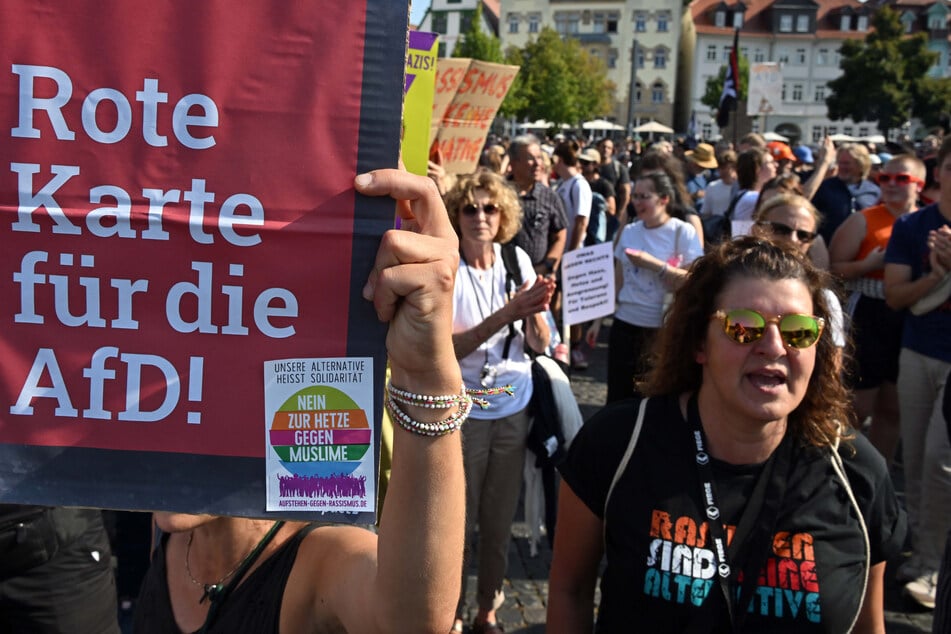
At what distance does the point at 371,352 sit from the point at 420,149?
2.12 meters

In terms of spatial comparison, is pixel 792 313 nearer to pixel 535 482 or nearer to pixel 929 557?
pixel 535 482

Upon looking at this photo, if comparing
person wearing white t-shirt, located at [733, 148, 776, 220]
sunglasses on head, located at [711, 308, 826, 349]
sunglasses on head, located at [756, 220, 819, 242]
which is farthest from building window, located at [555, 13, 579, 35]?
sunglasses on head, located at [711, 308, 826, 349]

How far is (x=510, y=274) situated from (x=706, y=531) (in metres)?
2.10

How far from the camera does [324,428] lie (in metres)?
1.46

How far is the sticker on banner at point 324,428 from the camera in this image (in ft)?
4.79

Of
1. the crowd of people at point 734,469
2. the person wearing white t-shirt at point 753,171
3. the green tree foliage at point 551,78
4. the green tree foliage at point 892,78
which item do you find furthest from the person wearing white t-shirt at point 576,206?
the green tree foliage at point 892,78

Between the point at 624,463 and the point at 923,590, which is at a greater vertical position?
the point at 624,463

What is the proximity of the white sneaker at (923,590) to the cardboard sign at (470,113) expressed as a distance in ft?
12.5

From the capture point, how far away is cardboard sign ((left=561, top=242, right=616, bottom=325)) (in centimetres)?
507

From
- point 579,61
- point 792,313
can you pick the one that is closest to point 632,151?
point 792,313

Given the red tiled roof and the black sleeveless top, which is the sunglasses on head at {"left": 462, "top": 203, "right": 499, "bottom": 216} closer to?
the black sleeveless top

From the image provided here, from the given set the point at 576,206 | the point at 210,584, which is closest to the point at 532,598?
the point at 210,584

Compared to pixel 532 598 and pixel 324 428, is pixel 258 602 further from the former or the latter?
pixel 532 598

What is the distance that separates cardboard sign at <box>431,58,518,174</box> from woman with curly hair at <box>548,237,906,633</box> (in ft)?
13.5
